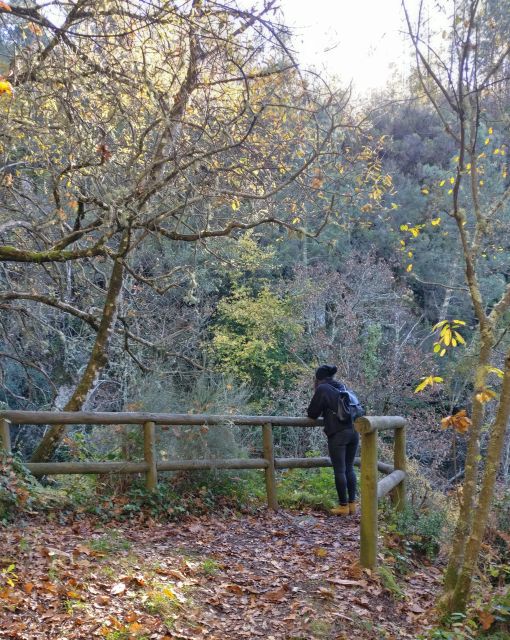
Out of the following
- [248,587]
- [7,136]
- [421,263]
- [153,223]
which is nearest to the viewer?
[248,587]

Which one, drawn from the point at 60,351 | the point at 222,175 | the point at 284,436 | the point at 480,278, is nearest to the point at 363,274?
the point at 480,278

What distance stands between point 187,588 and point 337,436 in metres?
3.44

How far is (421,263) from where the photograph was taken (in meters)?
27.6

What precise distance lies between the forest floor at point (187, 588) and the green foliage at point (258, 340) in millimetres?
15697

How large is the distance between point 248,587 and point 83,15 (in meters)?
5.78

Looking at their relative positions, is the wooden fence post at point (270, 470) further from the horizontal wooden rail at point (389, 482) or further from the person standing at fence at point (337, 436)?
the horizontal wooden rail at point (389, 482)

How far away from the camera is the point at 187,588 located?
500 cm

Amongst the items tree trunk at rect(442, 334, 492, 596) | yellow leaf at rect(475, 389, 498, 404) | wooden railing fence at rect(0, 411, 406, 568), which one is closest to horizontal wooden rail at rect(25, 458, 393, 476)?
wooden railing fence at rect(0, 411, 406, 568)

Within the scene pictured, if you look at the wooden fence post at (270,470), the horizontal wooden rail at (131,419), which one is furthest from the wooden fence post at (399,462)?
the wooden fence post at (270,470)

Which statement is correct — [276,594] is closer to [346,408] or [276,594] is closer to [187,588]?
[187,588]

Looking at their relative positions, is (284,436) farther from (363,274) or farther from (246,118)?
(246,118)

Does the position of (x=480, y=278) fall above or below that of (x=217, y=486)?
above

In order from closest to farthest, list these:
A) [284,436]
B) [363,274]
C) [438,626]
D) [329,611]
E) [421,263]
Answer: [438,626] < [329,611] < [284,436] < [363,274] < [421,263]

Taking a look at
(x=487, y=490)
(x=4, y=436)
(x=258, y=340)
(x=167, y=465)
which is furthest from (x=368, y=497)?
(x=258, y=340)
